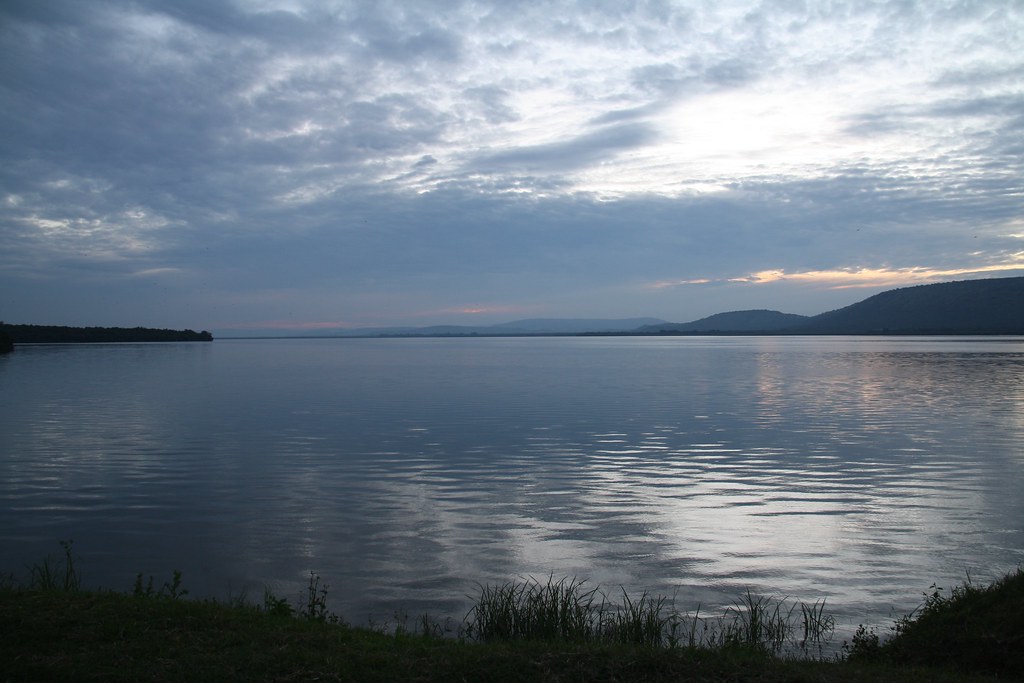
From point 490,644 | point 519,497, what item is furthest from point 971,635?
point 519,497

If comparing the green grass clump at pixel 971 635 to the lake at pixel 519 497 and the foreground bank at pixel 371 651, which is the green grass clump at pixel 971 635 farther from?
the lake at pixel 519 497

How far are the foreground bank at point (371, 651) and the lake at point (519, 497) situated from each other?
5.58 ft

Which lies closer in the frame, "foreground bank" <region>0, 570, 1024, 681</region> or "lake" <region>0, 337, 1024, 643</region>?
"foreground bank" <region>0, 570, 1024, 681</region>

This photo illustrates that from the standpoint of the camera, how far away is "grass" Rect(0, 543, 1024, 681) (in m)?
6.87

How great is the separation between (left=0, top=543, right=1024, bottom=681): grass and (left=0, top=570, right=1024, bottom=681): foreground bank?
0.06ft

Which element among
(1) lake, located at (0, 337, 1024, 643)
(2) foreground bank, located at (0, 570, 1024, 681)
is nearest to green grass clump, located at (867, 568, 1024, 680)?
(2) foreground bank, located at (0, 570, 1024, 681)

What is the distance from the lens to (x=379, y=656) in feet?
23.5

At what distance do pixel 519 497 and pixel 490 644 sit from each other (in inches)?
350

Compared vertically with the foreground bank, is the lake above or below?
below

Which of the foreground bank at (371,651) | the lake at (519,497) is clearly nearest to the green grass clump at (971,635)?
the foreground bank at (371,651)

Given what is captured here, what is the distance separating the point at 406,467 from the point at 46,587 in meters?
11.1

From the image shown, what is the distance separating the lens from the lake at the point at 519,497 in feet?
38.9

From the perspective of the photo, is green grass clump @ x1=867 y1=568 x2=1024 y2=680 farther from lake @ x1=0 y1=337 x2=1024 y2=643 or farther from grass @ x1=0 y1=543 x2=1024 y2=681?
lake @ x1=0 y1=337 x2=1024 y2=643

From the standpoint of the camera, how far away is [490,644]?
26.3 feet
